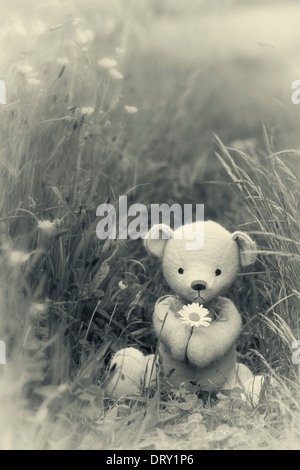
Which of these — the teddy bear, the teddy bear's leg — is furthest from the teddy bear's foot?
the teddy bear's leg

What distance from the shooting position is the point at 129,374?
228 cm

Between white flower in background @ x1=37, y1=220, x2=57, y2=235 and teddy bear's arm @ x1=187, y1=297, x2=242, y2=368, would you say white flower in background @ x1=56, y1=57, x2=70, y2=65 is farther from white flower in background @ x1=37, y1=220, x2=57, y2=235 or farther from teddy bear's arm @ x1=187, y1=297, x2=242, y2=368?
teddy bear's arm @ x1=187, y1=297, x2=242, y2=368

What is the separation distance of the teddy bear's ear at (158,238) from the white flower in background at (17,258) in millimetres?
417

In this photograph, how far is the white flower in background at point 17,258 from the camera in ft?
6.74

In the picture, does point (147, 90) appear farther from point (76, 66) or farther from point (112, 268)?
point (112, 268)

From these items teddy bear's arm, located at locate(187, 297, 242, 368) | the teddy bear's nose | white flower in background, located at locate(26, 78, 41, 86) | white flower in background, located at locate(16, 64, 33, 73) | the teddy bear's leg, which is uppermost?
white flower in background, located at locate(16, 64, 33, 73)

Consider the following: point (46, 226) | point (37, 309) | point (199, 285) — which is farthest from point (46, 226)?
point (199, 285)

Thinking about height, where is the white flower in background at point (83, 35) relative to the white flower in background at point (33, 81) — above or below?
above

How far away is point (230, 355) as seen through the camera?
2.29 m

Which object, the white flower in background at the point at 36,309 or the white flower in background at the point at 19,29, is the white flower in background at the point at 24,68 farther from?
the white flower in background at the point at 36,309

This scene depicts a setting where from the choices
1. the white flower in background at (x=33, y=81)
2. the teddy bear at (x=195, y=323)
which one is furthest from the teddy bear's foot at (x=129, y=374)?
the white flower in background at (x=33, y=81)

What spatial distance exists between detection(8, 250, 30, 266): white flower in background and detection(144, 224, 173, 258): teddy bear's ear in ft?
1.37

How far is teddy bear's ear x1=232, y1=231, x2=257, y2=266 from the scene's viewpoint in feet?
7.36

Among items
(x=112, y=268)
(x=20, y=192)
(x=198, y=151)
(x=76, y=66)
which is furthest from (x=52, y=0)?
(x=198, y=151)
